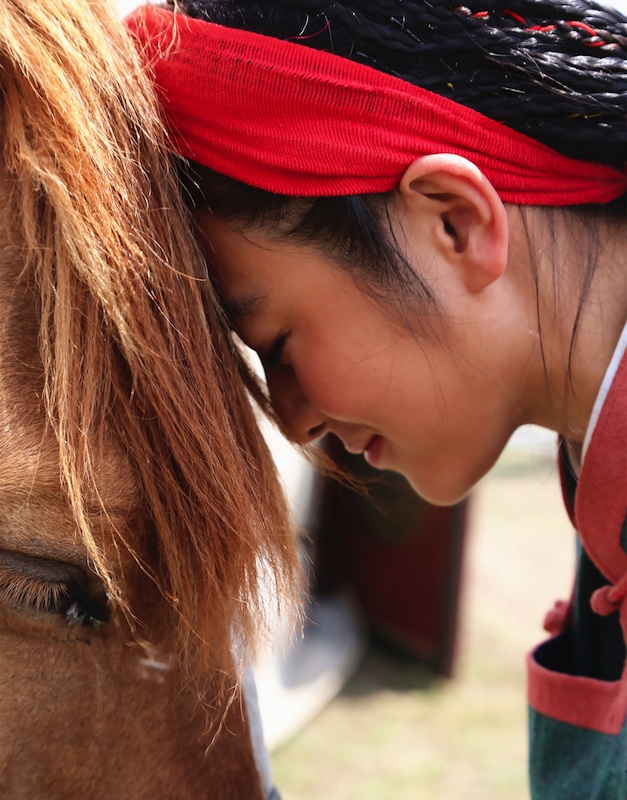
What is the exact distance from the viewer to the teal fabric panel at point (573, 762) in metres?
1.02

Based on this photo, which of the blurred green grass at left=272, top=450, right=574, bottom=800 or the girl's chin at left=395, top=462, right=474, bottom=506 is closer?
the girl's chin at left=395, top=462, right=474, bottom=506

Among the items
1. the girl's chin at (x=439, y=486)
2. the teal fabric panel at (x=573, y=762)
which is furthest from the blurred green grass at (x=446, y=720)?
the girl's chin at (x=439, y=486)

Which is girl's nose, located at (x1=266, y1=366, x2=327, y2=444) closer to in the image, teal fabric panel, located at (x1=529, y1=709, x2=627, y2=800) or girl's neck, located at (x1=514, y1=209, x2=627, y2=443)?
girl's neck, located at (x1=514, y1=209, x2=627, y2=443)

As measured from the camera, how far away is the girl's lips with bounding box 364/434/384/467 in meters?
1.14

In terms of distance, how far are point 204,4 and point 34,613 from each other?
0.66 meters

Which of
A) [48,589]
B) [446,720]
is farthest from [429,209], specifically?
[446,720]

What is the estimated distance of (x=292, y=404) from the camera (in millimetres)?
1105

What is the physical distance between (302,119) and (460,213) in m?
0.20

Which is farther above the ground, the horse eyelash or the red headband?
the red headband

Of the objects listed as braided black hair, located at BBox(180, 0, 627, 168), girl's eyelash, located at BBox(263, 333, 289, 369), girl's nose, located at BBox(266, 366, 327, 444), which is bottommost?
girl's nose, located at BBox(266, 366, 327, 444)

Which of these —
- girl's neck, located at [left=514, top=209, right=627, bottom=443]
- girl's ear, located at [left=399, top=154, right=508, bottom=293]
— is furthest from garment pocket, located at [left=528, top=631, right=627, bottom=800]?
girl's ear, located at [left=399, top=154, right=508, bottom=293]

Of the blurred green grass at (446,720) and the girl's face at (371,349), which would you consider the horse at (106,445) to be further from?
the blurred green grass at (446,720)

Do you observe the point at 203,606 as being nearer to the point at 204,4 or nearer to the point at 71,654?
the point at 71,654

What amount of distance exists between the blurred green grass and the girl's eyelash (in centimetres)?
206
